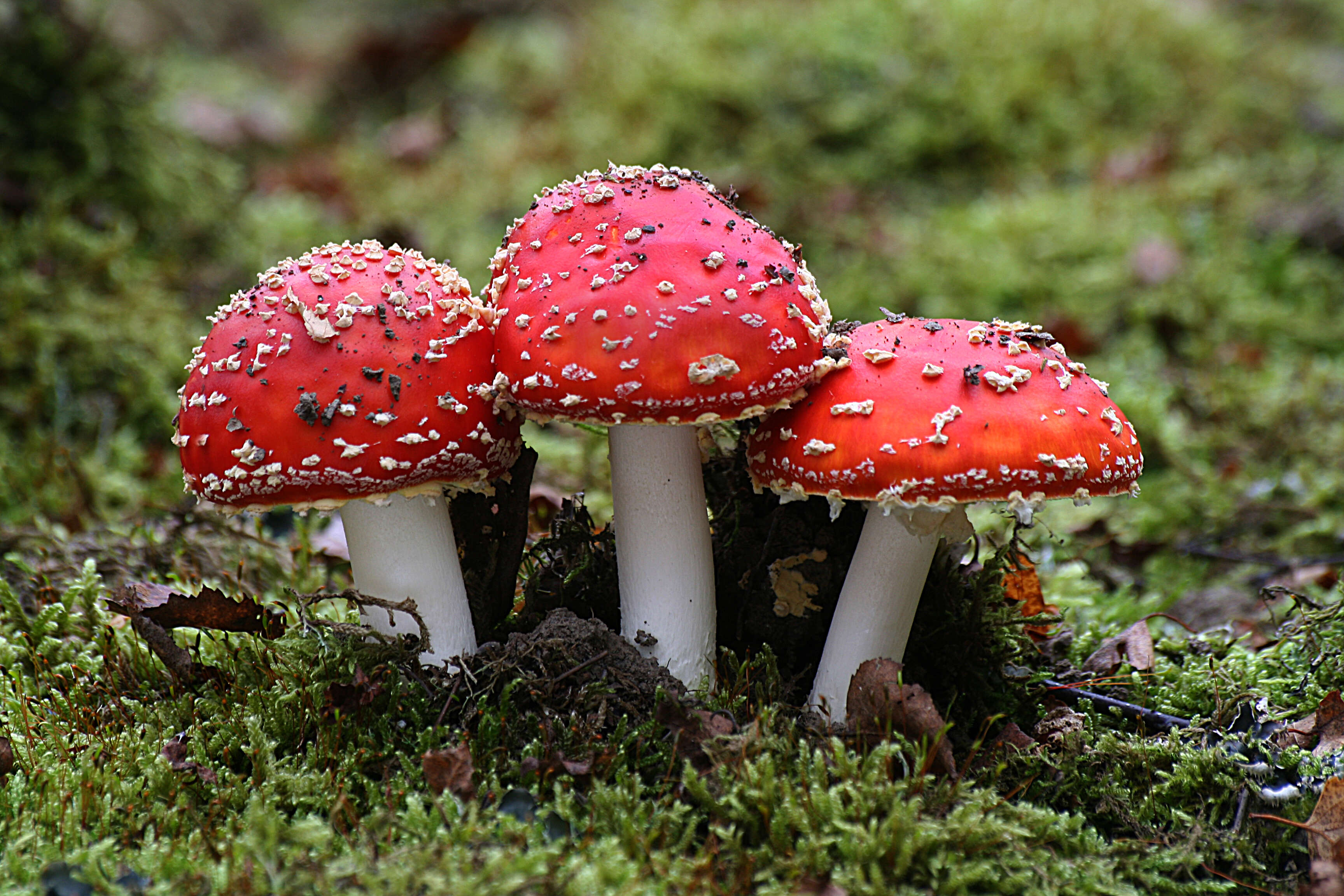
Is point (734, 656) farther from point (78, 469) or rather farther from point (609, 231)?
point (78, 469)

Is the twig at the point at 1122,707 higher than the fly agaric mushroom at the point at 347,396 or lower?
lower

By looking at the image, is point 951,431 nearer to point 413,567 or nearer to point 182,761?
point 413,567

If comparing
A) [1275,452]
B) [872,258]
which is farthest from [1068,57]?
[1275,452]

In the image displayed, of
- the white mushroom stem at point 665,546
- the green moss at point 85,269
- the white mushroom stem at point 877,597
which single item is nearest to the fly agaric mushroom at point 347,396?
the white mushroom stem at point 665,546

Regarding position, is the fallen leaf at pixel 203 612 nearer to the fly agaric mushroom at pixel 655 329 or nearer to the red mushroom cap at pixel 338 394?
the red mushroom cap at pixel 338 394

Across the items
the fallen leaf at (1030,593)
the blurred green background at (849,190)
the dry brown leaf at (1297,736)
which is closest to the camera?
the dry brown leaf at (1297,736)
